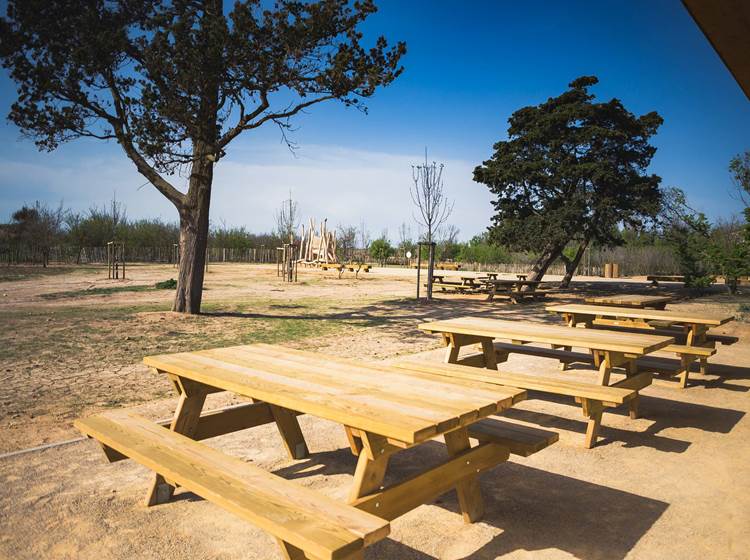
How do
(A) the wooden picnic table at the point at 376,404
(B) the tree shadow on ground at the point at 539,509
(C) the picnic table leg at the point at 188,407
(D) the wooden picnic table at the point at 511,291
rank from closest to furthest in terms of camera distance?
(A) the wooden picnic table at the point at 376,404 < (B) the tree shadow on ground at the point at 539,509 < (C) the picnic table leg at the point at 188,407 < (D) the wooden picnic table at the point at 511,291

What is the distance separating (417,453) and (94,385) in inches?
142

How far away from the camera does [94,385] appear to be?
5266 mm

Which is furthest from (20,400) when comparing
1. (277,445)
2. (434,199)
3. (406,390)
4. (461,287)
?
(461,287)

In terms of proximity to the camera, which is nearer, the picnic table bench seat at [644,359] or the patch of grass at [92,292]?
the picnic table bench seat at [644,359]

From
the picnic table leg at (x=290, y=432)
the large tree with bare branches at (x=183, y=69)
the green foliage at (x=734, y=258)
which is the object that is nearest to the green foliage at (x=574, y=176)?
the green foliage at (x=734, y=258)

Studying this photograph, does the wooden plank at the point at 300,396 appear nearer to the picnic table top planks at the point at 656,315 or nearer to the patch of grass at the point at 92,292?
the picnic table top planks at the point at 656,315

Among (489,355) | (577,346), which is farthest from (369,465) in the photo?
(489,355)

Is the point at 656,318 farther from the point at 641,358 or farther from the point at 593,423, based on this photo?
the point at 593,423

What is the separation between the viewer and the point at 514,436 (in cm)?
257

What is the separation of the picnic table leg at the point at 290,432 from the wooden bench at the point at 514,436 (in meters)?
1.25

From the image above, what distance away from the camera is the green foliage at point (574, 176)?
1838 centimetres

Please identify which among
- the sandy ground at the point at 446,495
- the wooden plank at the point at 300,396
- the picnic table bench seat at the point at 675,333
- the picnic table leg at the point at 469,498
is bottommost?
the sandy ground at the point at 446,495

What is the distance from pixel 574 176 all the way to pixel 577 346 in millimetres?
16338

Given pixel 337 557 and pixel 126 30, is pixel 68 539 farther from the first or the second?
pixel 126 30
